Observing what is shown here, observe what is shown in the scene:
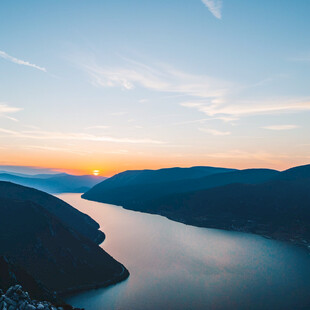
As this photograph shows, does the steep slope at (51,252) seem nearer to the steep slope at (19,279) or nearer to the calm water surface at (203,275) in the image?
the calm water surface at (203,275)

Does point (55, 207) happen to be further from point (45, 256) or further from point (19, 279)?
point (19, 279)

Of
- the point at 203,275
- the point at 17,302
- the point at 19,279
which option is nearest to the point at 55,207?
the point at 203,275

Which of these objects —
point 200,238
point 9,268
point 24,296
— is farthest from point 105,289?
point 200,238

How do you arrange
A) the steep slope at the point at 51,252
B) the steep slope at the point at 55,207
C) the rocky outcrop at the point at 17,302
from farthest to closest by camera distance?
1. the steep slope at the point at 55,207
2. the steep slope at the point at 51,252
3. the rocky outcrop at the point at 17,302

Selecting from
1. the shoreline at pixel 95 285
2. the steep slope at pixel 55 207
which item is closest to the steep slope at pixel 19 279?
the shoreline at pixel 95 285

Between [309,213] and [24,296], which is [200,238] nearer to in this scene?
[309,213]

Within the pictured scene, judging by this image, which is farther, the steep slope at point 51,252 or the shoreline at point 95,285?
the steep slope at point 51,252

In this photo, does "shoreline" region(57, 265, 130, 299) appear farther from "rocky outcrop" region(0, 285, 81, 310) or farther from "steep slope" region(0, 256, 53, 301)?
"rocky outcrop" region(0, 285, 81, 310)
